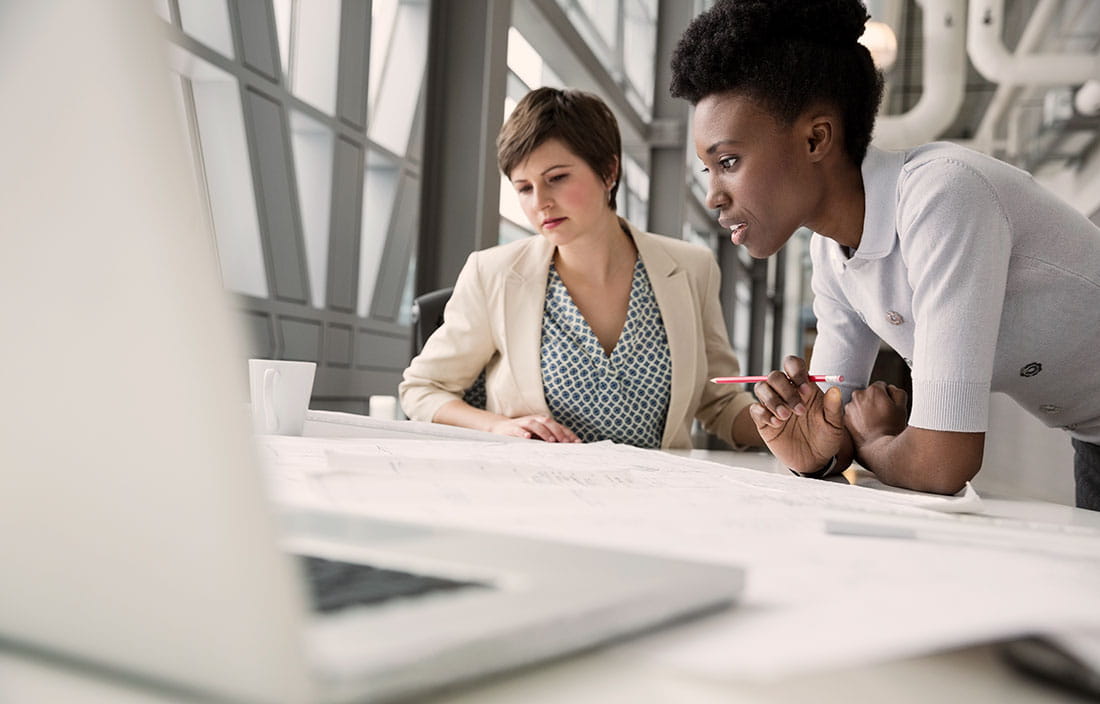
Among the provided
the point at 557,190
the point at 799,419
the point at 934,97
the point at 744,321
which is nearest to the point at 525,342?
the point at 557,190

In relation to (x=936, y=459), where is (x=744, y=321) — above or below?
below

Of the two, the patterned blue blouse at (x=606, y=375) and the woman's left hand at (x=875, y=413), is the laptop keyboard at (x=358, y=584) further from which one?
the patterned blue blouse at (x=606, y=375)

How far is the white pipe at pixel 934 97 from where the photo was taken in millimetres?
5426

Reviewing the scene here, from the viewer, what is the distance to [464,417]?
180 cm

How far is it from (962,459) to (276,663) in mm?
1038

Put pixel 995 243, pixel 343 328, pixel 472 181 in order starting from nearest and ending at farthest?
pixel 995 243, pixel 343 328, pixel 472 181

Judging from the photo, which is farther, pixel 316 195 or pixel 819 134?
pixel 316 195

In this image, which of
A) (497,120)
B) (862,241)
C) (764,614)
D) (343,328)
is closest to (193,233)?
(764,614)

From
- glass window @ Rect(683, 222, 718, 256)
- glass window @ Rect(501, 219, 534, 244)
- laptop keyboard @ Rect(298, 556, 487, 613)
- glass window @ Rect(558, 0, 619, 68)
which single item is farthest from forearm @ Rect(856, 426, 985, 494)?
glass window @ Rect(683, 222, 718, 256)

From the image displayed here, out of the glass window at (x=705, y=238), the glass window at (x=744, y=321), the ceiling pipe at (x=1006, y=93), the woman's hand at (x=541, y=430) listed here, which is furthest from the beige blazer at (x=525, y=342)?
the glass window at (x=744, y=321)

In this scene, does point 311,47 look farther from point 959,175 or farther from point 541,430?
point 959,175

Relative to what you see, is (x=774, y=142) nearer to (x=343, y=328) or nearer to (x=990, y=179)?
(x=990, y=179)

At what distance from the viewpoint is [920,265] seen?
1106 millimetres

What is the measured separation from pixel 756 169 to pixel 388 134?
1689mm
